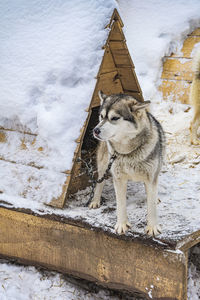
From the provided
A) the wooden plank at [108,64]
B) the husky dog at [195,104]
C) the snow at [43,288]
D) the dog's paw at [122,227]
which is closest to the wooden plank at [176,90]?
the husky dog at [195,104]

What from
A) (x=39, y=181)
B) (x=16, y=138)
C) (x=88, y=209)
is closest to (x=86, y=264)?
(x=88, y=209)

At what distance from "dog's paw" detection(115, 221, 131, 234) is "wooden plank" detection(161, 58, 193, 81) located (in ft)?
10.7

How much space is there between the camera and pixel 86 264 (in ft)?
8.13

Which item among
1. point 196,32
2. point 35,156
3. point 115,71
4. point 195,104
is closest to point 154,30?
point 196,32

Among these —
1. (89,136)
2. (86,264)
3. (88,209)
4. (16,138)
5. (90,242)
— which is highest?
(89,136)

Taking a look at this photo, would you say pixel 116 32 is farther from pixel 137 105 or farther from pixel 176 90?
pixel 176 90

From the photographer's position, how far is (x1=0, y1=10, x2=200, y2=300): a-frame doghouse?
2.11m

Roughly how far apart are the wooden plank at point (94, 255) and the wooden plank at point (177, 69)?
3349mm

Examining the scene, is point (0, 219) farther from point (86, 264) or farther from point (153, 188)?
point (153, 188)

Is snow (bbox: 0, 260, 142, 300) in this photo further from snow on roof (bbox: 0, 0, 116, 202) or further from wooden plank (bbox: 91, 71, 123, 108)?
wooden plank (bbox: 91, 71, 123, 108)

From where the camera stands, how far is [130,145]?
2.25 meters

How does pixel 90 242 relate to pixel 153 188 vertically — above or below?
below

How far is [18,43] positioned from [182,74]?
287cm

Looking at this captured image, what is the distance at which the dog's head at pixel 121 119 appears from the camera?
2163mm
